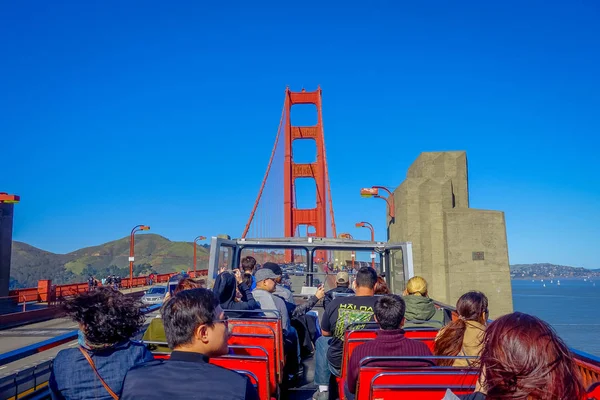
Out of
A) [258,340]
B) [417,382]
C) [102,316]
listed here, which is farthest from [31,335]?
[417,382]

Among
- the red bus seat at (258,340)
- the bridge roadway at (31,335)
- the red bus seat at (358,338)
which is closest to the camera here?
the red bus seat at (358,338)

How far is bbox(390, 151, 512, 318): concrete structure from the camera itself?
22.4 m

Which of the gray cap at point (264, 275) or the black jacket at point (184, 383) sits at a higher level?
the gray cap at point (264, 275)

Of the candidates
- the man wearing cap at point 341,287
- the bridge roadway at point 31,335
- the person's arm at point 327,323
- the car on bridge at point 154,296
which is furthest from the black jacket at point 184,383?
the car on bridge at point 154,296

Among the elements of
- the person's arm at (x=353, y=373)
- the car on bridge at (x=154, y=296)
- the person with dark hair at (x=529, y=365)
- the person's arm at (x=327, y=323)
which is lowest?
the car on bridge at (x=154, y=296)

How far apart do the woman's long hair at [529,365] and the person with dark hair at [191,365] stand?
0.95 metres

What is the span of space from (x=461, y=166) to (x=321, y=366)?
21725 millimetres

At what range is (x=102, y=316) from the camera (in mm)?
2578

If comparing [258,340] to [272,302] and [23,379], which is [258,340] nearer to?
[272,302]

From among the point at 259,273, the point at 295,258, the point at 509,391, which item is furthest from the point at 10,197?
the point at 509,391

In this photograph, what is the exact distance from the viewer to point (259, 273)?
575 cm

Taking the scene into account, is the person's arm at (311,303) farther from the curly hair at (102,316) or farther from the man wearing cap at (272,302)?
the curly hair at (102,316)

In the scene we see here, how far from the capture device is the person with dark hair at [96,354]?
258 cm

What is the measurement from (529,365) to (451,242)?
A: 22.8 metres
